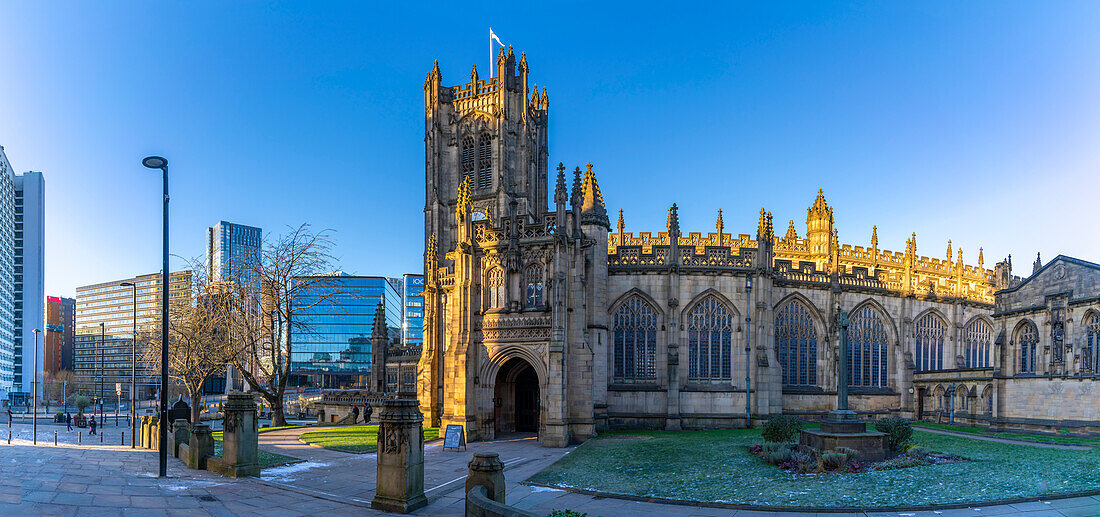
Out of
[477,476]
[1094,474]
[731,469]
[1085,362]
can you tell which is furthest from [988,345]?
[477,476]

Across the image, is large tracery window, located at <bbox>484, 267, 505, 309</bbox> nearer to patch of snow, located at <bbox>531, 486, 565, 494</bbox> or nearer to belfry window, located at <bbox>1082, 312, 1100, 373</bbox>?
patch of snow, located at <bbox>531, 486, 565, 494</bbox>

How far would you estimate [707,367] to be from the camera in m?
33.0

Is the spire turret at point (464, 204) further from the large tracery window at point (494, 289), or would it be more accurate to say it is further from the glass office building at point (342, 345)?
the glass office building at point (342, 345)

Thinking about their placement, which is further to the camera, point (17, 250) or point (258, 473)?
point (17, 250)

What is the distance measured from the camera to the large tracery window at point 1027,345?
29.9m

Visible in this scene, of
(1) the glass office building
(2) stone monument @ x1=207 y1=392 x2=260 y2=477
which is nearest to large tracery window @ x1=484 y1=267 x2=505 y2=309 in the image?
(2) stone monument @ x1=207 y1=392 x2=260 y2=477

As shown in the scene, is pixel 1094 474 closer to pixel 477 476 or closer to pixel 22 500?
pixel 477 476

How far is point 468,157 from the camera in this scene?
5853 cm

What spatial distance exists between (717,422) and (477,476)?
22956 millimetres

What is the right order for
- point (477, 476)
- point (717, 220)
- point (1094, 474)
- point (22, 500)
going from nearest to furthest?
point (22, 500)
point (477, 476)
point (1094, 474)
point (717, 220)

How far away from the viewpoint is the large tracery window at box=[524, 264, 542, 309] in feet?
95.1

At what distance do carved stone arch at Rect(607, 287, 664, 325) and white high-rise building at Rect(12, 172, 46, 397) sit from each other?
143 metres

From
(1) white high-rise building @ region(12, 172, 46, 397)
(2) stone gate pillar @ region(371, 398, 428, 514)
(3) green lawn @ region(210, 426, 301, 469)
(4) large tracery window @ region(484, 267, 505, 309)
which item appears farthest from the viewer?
(1) white high-rise building @ region(12, 172, 46, 397)

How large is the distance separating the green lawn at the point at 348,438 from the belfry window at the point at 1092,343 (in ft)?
93.7
